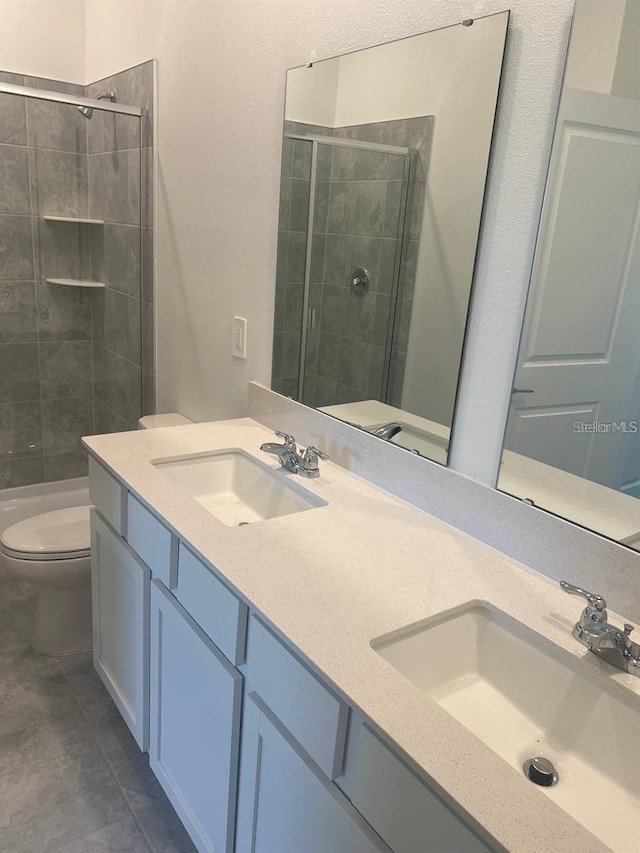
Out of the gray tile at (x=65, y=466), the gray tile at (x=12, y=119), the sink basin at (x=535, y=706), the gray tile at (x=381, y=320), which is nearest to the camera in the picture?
the sink basin at (x=535, y=706)

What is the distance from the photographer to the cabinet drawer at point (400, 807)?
78cm

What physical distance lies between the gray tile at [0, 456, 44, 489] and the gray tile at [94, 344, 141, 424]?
0.46m

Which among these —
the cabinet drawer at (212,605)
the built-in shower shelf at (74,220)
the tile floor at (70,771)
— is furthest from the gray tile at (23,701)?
the built-in shower shelf at (74,220)

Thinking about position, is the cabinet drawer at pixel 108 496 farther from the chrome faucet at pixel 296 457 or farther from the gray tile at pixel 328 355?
the gray tile at pixel 328 355

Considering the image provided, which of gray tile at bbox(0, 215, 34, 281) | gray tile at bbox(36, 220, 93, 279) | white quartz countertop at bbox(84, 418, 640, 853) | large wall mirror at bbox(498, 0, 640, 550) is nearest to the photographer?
white quartz countertop at bbox(84, 418, 640, 853)

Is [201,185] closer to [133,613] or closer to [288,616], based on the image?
[133,613]

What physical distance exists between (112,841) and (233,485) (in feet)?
3.11

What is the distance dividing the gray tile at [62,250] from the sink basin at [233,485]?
1.75 meters

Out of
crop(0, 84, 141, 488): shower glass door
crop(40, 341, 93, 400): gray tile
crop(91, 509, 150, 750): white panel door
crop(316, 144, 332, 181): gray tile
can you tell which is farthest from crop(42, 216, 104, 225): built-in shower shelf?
crop(91, 509, 150, 750): white panel door

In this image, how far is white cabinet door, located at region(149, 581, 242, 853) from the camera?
127 centimetres

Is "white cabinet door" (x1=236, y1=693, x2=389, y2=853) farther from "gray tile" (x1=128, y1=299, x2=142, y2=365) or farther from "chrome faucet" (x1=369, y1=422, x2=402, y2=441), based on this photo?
"gray tile" (x1=128, y1=299, x2=142, y2=365)

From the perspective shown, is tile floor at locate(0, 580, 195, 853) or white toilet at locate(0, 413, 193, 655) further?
white toilet at locate(0, 413, 193, 655)

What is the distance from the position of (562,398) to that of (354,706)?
0.69 metres

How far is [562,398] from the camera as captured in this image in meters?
1.21
